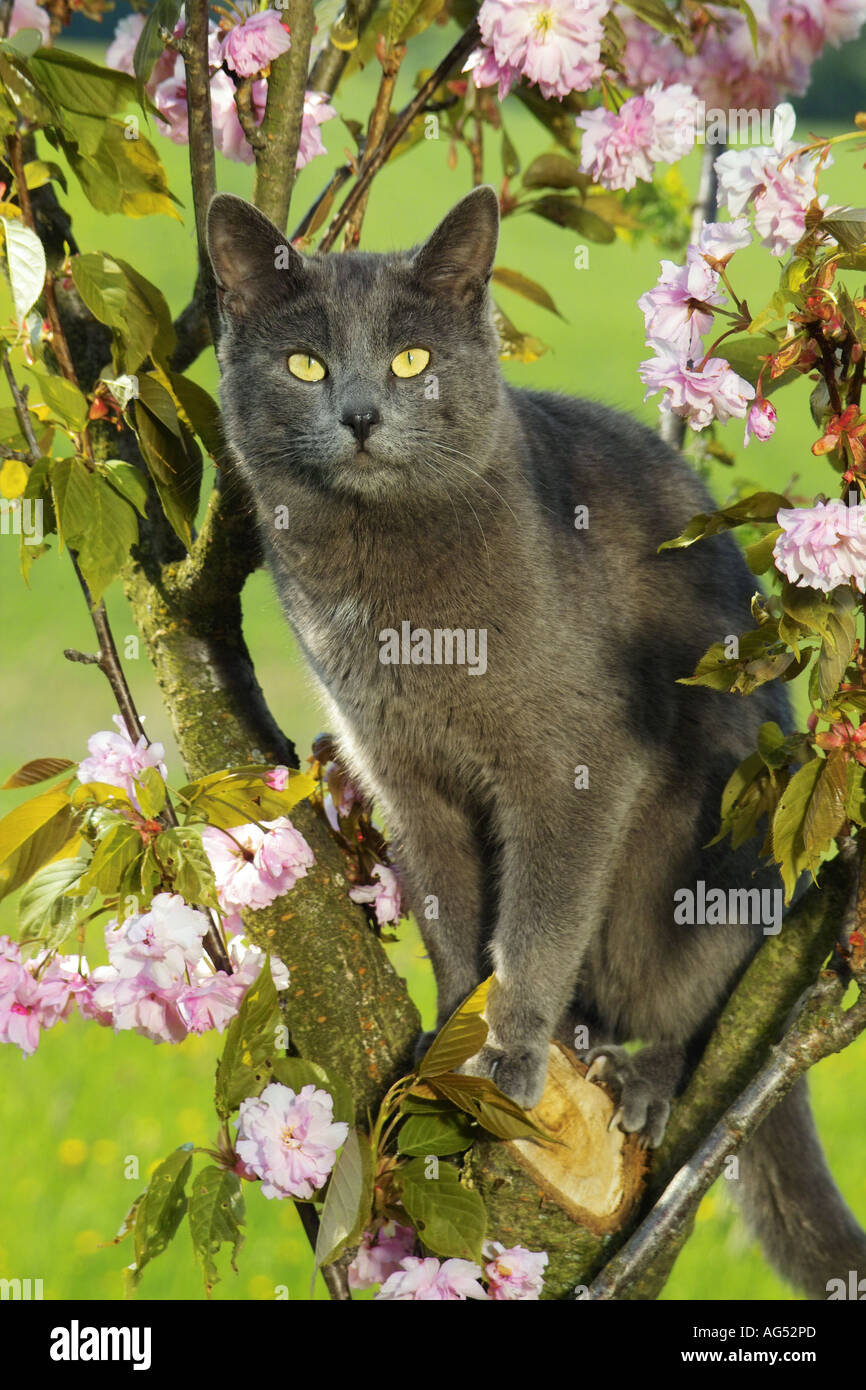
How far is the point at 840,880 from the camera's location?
1287mm

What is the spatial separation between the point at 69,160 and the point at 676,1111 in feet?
4.02

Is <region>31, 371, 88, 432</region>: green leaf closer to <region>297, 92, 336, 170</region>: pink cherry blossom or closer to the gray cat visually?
the gray cat

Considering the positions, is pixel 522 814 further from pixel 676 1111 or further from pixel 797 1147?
pixel 797 1147

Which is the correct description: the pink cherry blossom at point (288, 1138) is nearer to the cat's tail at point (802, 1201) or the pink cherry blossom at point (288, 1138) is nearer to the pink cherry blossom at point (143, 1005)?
the pink cherry blossom at point (143, 1005)

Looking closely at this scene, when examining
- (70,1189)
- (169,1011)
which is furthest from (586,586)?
(70,1189)

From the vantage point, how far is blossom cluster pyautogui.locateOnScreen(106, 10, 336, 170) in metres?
1.41

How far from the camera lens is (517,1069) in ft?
5.24

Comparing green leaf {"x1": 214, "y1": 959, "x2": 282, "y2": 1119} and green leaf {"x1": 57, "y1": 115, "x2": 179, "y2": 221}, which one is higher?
green leaf {"x1": 57, "y1": 115, "x2": 179, "y2": 221}

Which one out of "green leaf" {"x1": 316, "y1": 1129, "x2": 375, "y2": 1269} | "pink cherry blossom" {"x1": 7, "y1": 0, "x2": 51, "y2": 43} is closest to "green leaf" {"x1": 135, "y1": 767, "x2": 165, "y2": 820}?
"green leaf" {"x1": 316, "y1": 1129, "x2": 375, "y2": 1269}

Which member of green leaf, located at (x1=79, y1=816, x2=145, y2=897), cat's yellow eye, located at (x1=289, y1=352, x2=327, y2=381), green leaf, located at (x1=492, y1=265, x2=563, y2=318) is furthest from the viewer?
green leaf, located at (x1=492, y1=265, x2=563, y2=318)

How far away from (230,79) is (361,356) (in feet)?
1.23

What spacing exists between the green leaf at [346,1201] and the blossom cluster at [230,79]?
1143mm

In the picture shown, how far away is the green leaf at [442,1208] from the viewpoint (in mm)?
1260

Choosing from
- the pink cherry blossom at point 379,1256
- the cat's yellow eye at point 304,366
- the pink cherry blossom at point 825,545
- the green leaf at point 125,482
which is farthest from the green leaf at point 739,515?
the pink cherry blossom at point 379,1256
